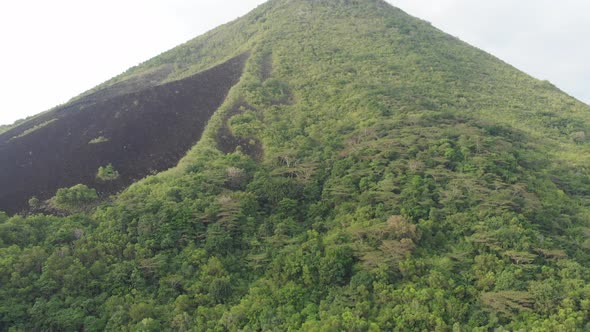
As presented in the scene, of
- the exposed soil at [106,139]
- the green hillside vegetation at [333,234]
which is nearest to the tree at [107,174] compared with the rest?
the exposed soil at [106,139]

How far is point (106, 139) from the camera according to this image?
138ft

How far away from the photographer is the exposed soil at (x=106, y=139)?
119 feet

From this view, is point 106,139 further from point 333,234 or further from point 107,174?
point 333,234

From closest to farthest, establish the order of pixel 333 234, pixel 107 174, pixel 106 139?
pixel 333 234
pixel 107 174
pixel 106 139

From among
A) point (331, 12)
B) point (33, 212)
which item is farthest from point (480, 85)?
point (33, 212)

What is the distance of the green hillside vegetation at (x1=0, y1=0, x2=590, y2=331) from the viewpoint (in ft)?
70.0

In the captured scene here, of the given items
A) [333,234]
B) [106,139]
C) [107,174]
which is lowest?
[333,234]

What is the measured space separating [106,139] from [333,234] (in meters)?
26.1

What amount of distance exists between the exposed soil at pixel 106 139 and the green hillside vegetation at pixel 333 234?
318 centimetres

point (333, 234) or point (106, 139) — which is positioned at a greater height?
point (106, 139)

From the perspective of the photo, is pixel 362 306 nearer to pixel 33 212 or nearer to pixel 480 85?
pixel 33 212

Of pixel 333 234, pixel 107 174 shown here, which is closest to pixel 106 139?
pixel 107 174

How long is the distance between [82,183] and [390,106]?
1121 inches

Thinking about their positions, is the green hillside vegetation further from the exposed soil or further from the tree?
the tree
